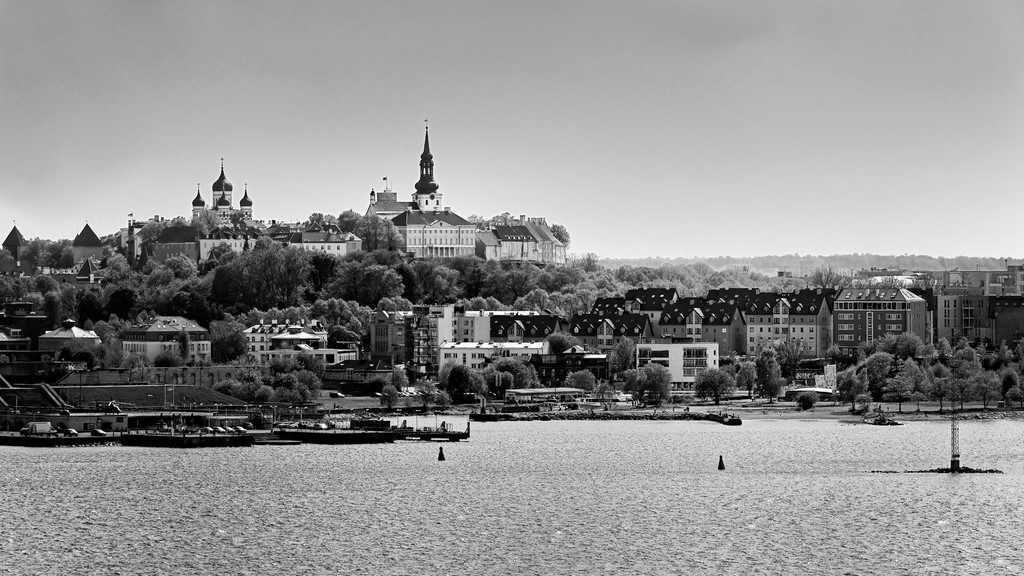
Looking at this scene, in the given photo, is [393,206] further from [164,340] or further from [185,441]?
[185,441]

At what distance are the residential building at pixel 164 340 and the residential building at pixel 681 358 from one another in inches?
920

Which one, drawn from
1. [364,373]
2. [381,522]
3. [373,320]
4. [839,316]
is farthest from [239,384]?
[381,522]

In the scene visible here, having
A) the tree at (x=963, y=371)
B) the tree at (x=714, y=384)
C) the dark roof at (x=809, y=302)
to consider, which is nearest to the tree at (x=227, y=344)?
the tree at (x=714, y=384)

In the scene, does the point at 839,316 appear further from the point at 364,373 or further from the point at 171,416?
the point at 171,416

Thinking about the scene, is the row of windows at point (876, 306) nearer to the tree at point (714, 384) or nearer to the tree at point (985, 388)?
the tree at point (714, 384)

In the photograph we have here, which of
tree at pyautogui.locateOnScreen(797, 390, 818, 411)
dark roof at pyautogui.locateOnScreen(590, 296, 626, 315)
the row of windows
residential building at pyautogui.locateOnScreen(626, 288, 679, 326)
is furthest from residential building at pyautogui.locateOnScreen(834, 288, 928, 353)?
tree at pyautogui.locateOnScreen(797, 390, 818, 411)

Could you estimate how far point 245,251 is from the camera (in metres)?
133

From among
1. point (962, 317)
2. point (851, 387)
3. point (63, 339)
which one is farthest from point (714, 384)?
point (63, 339)

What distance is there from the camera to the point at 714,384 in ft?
306

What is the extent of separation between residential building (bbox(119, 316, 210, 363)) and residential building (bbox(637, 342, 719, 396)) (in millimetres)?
23361

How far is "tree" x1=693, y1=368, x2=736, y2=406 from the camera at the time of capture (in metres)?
93.2

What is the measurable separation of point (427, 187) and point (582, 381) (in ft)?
205

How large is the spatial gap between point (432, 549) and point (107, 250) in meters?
117

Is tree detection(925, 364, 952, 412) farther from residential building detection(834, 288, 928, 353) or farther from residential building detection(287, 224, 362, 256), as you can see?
residential building detection(287, 224, 362, 256)
